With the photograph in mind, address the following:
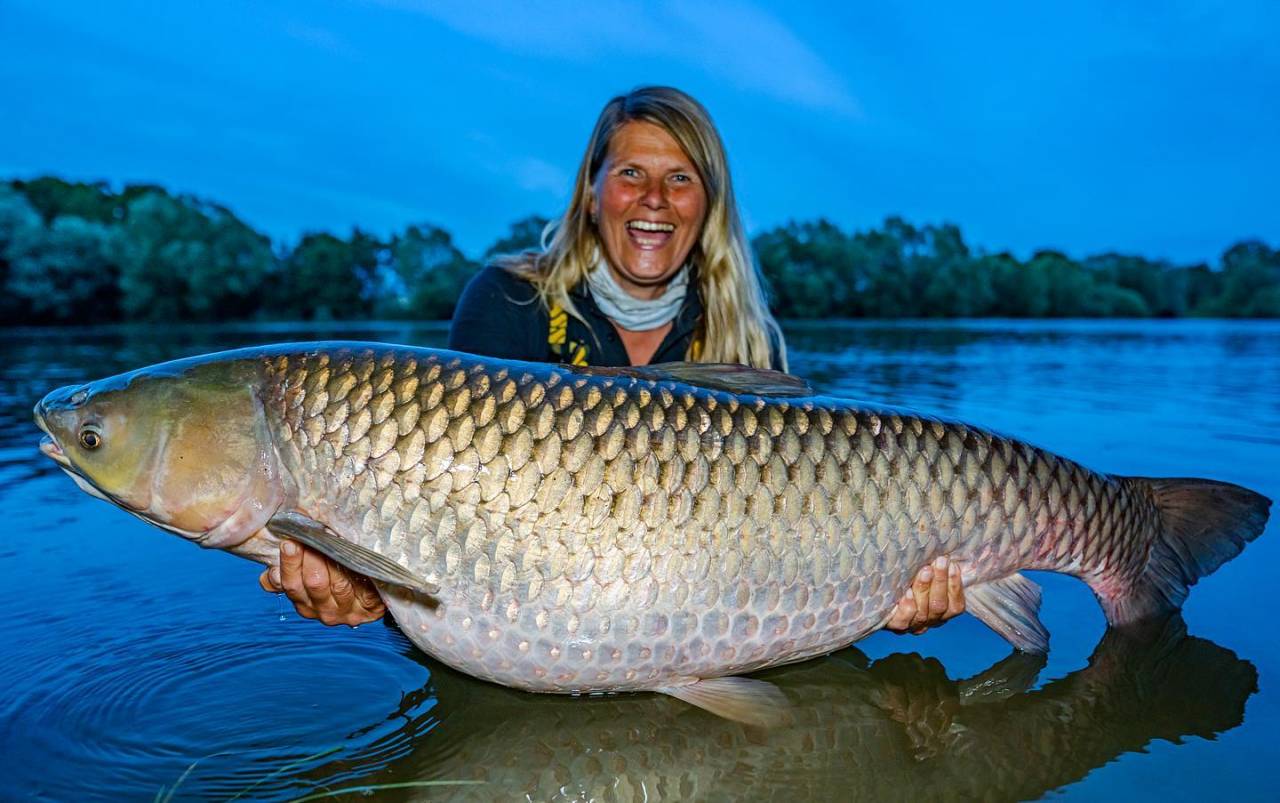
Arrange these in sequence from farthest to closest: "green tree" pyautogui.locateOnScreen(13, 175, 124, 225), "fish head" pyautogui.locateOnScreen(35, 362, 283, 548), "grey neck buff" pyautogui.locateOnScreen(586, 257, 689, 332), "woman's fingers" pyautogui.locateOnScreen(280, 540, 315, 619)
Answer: "green tree" pyautogui.locateOnScreen(13, 175, 124, 225)
"grey neck buff" pyautogui.locateOnScreen(586, 257, 689, 332)
"woman's fingers" pyautogui.locateOnScreen(280, 540, 315, 619)
"fish head" pyautogui.locateOnScreen(35, 362, 283, 548)

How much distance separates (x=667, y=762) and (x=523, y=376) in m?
0.94

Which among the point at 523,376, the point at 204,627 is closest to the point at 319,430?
the point at 523,376

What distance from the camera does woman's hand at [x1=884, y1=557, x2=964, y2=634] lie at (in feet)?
7.45

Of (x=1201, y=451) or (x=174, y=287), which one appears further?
(x=174, y=287)

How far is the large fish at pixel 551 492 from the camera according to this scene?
6.41ft

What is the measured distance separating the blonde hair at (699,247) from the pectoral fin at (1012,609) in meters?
1.42

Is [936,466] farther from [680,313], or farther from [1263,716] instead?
[680,313]

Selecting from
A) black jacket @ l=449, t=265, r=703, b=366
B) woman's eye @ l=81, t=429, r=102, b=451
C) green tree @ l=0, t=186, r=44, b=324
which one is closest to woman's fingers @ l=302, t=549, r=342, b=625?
woman's eye @ l=81, t=429, r=102, b=451

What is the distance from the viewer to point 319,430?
197 centimetres

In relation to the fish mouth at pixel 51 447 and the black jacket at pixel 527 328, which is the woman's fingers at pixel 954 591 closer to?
the black jacket at pixel 527 328

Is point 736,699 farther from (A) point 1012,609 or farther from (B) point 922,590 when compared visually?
(A) point 1012,609

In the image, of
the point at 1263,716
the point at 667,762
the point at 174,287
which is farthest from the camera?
the point at 174,287

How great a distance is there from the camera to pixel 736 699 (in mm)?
2164

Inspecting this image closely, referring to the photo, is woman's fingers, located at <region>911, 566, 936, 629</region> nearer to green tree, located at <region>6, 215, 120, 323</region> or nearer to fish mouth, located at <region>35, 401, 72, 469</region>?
fish mouth, located at <region>35, 401, 72, 469</region>
